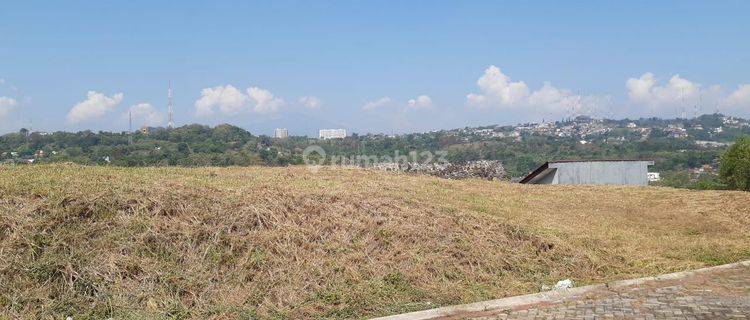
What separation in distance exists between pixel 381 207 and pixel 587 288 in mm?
3047

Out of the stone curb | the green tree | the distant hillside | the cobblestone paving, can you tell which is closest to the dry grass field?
the stone curb

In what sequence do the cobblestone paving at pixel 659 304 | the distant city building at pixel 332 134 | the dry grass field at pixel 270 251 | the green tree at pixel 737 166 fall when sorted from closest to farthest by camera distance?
the cobblestone paving at pixel 659 304
the dry grass field at pixel 270 251
the green tree at pixel 737 166
the distant city building at pixel 332 134

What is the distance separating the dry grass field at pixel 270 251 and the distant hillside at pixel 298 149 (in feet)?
24.0

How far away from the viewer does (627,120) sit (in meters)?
132

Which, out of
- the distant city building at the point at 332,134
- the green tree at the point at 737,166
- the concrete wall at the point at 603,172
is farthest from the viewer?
the distant city building at the point at 332,134

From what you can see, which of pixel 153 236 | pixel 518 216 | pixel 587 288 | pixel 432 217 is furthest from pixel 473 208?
pixel 153 236

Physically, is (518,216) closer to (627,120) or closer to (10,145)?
(10,145)

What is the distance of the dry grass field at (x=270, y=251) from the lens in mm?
5344

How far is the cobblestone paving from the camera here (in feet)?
17.1

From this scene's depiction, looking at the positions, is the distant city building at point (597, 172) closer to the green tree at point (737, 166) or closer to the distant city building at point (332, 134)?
the green tree at point (737, 166)

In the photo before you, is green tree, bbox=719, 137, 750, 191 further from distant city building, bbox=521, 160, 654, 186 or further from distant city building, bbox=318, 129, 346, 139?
distant city building, bbox=318, 129, 346, 139

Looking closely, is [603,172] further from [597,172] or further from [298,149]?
[298,149]

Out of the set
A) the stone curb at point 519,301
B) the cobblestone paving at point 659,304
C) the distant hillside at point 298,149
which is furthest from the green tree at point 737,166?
the stone curb at point 519,301

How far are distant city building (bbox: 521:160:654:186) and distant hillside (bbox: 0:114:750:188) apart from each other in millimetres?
5376
